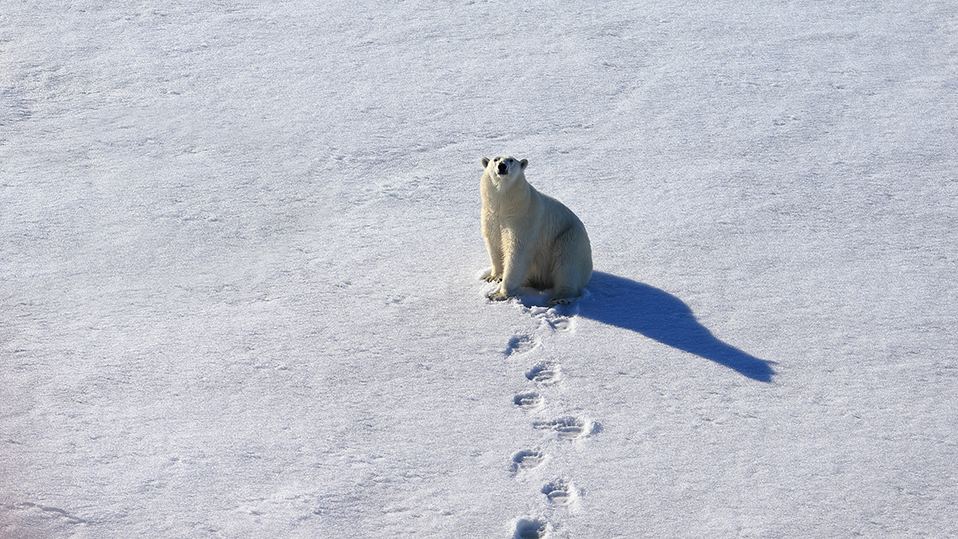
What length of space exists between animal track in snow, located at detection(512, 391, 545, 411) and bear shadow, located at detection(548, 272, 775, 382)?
959 millimetres

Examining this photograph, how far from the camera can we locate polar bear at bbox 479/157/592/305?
5.75 meters

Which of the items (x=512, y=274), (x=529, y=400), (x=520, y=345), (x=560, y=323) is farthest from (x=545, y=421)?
(x=512, y=274)

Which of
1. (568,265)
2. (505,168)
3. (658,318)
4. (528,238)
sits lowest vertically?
(658,318)

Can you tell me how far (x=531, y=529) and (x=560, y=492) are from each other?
11.4 inches

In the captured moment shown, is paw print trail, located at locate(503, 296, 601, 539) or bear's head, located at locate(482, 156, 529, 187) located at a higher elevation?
bear's head, located at locate(482, 156, 529, 187)

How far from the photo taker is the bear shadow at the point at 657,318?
5.32m

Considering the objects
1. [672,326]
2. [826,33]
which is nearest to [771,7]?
[826,33]

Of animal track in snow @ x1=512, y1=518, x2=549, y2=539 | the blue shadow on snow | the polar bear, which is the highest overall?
the polar bear

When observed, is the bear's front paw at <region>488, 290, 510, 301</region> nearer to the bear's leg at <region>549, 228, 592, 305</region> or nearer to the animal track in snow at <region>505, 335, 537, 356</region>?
the bear's leg at <region>549, 228, 592, 305</region>

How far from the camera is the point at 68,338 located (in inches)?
218

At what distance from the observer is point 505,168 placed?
5527 millimetres

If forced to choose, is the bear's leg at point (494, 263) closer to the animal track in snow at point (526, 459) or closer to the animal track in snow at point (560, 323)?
the animal track in snow at point (560, 323)

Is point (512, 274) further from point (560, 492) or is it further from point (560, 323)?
point (560, 492)

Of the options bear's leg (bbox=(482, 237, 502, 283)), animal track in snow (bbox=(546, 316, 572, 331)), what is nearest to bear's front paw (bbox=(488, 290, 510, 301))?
bear's leg (bbox=(482, 237, 502, 283))
